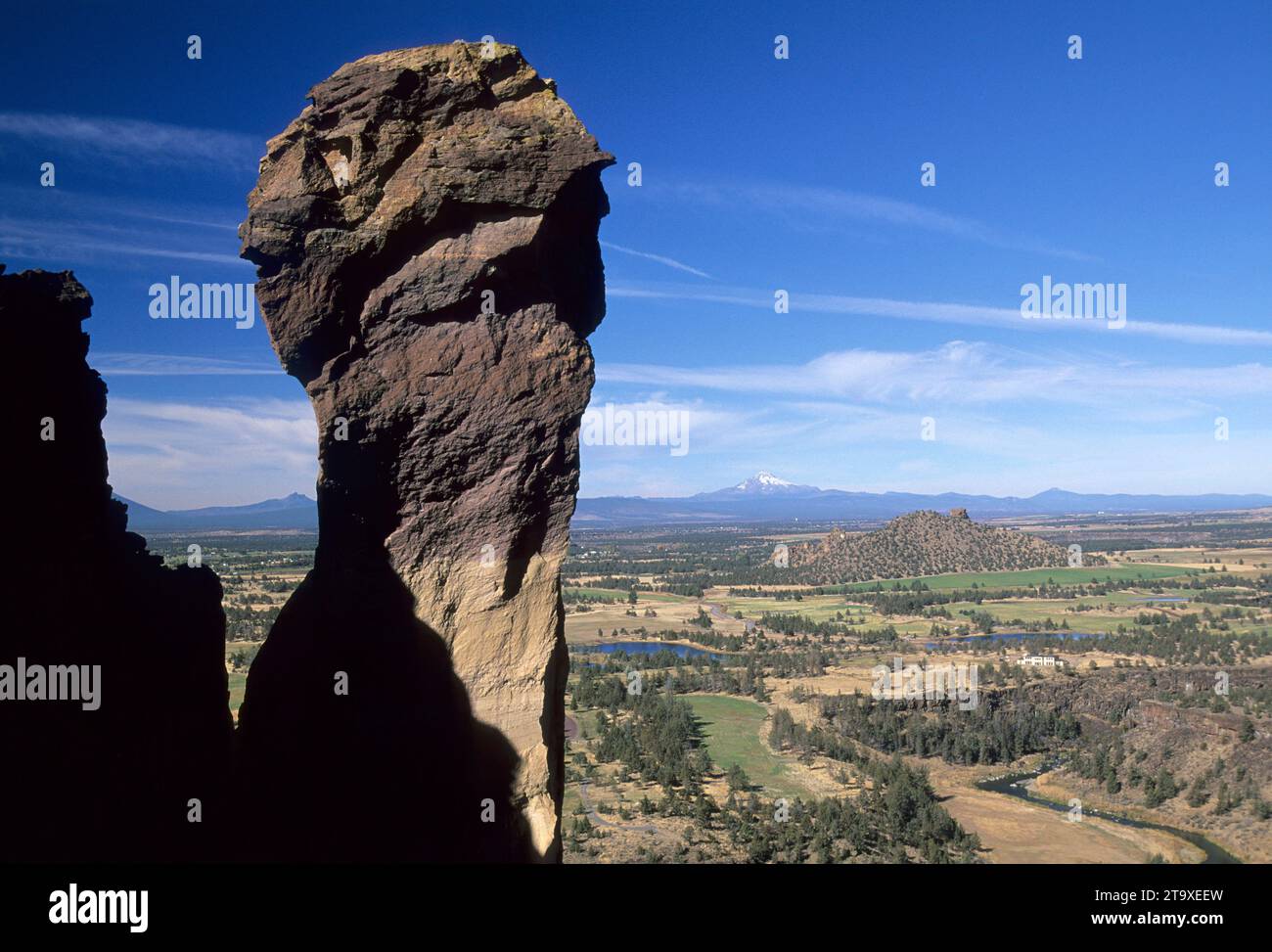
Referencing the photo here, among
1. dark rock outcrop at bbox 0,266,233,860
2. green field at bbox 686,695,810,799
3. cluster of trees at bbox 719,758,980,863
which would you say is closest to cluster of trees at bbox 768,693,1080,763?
green field at bbox 686,695,810,799

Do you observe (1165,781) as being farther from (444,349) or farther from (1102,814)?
(444,349)

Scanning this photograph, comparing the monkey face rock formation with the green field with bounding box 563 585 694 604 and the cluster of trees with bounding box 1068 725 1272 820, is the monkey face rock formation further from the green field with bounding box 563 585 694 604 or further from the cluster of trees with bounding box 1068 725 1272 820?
the green field with bounding box 563 585 694 604

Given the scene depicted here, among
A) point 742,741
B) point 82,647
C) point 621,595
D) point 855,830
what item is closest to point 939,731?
point 742,741

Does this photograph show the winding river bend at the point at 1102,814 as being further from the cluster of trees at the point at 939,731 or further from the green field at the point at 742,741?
the green field at the point at 742,741

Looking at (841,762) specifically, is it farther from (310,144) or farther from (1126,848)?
(310,144)

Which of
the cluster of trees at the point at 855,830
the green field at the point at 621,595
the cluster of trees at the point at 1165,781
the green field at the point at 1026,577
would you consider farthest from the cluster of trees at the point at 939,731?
the green field at the point at 1026,577

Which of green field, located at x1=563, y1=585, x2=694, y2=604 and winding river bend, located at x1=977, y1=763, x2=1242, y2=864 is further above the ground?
winding river bend, located at x1=977, y1=763, x2=1242, y2=864

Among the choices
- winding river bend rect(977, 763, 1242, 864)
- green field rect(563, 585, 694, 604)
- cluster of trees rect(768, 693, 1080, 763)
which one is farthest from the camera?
green field rect(563, 585, 694, 604)

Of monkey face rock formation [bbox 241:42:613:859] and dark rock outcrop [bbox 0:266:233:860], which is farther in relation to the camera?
monkey face rock formation [bbox 241:42:613:859]
